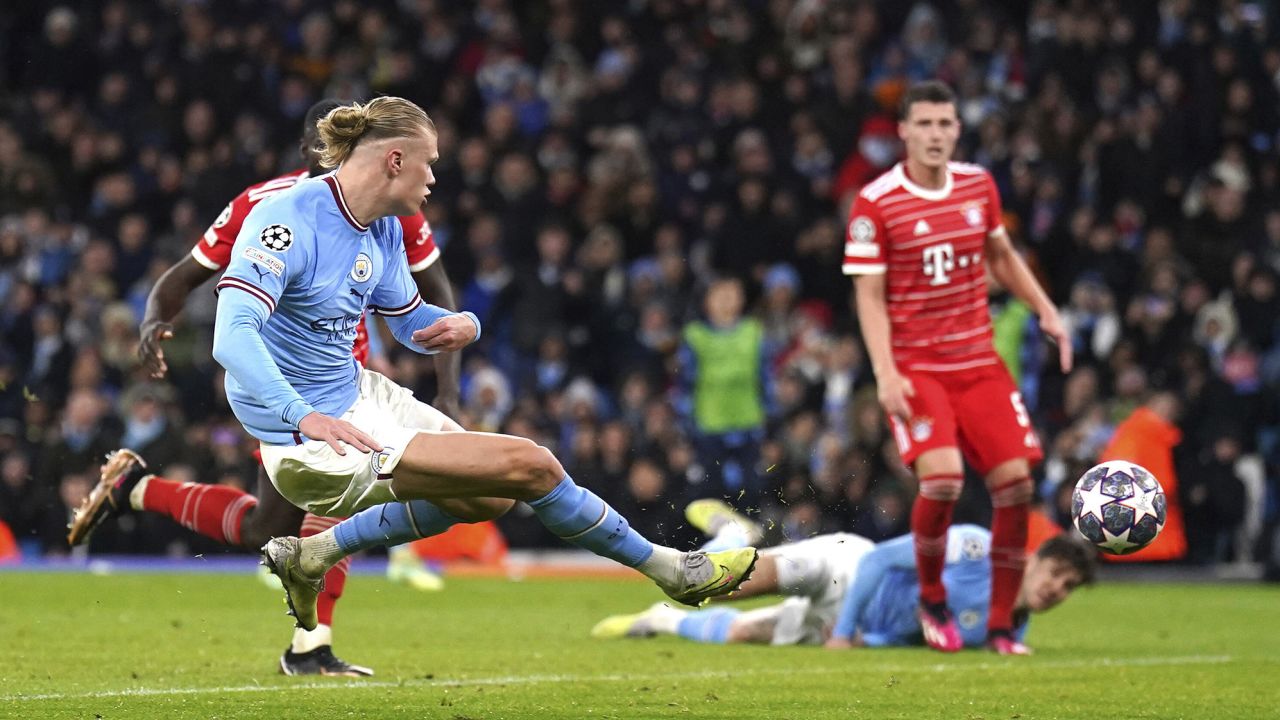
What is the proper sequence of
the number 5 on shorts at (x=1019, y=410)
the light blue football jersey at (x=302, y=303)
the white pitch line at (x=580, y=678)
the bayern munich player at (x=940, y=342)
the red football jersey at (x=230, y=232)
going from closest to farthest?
1. the light blue football jersey at (x=302, y=303)
2. the white pitch line at (x=580, y=678)
3. the red football jersey at (x=230, y=232)
4. the bayern munich player at (x=940, y=342)
5. the number 5 on shorts at (x=1019, y=410)

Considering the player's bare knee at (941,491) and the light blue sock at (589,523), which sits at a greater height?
the player's bare knee at (941,491)

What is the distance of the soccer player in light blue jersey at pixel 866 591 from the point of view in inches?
364

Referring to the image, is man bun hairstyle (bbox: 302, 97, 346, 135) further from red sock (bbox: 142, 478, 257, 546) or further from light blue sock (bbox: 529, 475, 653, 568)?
light blue sock (bbox: 529, 475, 653, 568)

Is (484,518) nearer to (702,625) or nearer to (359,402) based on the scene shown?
(359,402)

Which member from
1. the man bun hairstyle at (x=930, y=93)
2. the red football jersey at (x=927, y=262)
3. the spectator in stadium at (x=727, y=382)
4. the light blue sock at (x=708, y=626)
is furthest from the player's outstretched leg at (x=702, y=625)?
the spectator in stadium at (x=727, y=382)

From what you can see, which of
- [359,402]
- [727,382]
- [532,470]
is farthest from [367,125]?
[727,382]

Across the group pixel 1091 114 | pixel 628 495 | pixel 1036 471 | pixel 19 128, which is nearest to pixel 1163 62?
pixel 1091 114

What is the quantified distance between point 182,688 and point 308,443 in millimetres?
1377

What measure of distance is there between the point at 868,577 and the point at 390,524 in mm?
3454

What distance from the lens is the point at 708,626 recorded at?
996 cm

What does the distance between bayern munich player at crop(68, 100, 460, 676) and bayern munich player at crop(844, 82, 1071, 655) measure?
2273mm

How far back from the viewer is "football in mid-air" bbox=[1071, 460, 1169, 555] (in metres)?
7.86

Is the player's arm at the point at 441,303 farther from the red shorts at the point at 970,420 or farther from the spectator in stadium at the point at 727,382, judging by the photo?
the spectator in stadium at the point at 727,382

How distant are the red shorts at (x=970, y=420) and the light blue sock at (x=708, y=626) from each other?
1445mm
